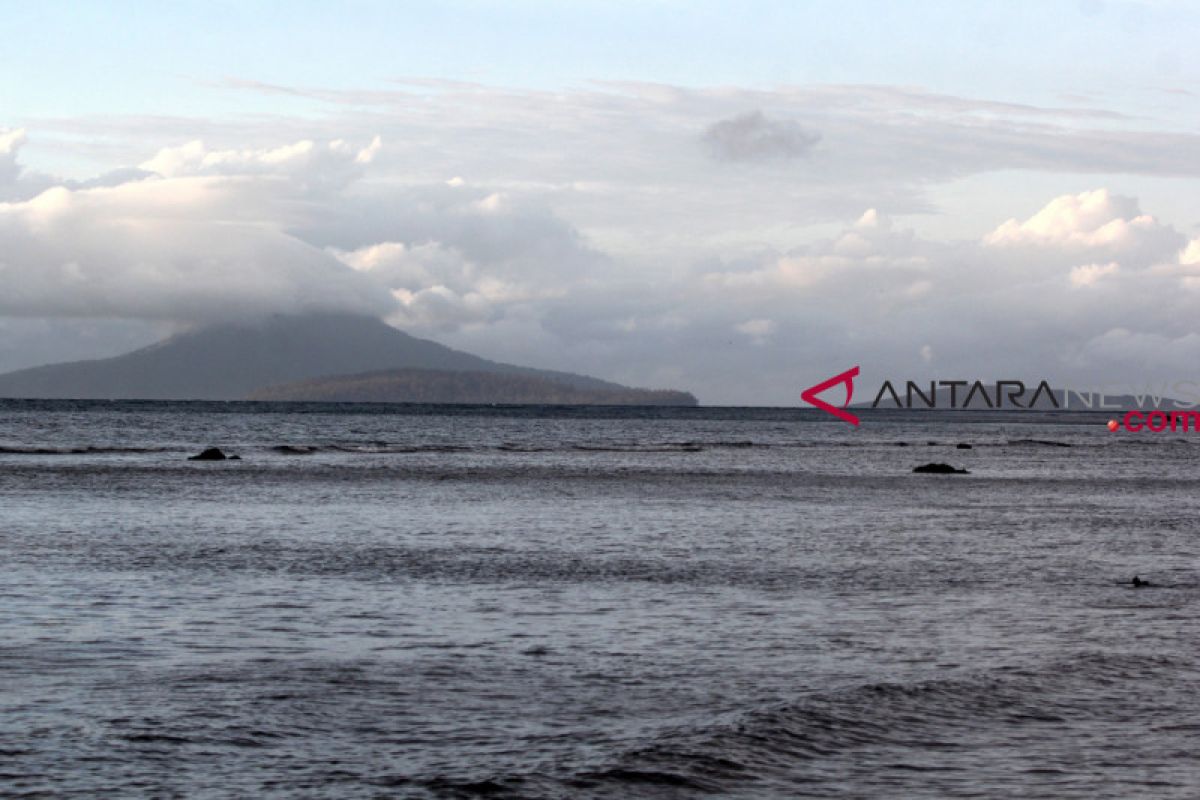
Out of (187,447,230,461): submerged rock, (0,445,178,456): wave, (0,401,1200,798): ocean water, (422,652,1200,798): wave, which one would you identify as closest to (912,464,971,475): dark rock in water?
(0,401,1200,798): ocean water

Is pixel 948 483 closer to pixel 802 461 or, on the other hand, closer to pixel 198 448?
pixel 802 461

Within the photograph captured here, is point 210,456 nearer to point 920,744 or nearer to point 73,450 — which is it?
point 73,450

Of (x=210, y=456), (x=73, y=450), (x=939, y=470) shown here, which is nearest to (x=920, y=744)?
(x=939, y=470)

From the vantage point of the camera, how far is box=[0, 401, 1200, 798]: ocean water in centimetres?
1370

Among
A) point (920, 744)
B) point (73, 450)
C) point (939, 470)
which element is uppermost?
point (939, 470)

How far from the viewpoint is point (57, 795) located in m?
12.4

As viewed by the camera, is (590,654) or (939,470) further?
(939,470)

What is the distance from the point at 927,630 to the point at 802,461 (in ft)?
257

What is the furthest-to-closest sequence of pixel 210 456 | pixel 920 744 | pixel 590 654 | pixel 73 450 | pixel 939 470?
1. pixel 73 450
2. pixel 210 456
3. pixel 939 470
4. pixel 590 654
5. pixel 920 744

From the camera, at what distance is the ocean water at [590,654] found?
1370 cm

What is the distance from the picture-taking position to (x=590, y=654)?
1983cm

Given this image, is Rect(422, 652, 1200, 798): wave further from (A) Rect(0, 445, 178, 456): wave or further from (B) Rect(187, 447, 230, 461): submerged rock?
(A) Rect(0, 445, 178, 456): wave

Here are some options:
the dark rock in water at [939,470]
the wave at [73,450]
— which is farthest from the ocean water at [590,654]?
the wave at [73,450]

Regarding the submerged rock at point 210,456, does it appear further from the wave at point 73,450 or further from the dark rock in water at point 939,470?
the dark rock in water at point 939,470
